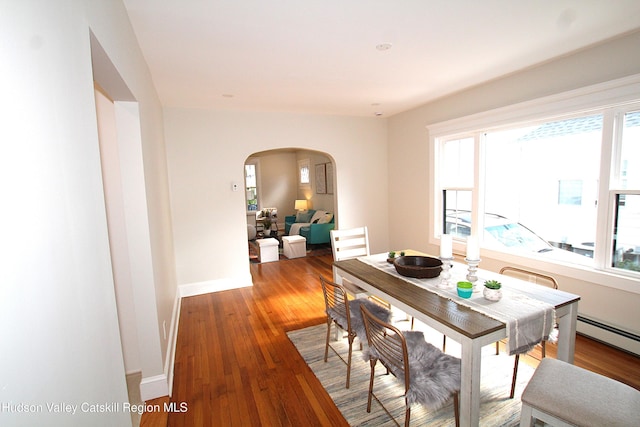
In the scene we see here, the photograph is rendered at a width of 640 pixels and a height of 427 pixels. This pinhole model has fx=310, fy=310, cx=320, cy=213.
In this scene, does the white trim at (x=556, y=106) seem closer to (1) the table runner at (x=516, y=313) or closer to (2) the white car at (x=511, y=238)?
(2) the white car at (x=511, y=238)

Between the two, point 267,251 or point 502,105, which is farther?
point 267,251

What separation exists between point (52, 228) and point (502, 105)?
4.00 m

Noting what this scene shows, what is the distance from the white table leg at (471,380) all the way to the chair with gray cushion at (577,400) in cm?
22

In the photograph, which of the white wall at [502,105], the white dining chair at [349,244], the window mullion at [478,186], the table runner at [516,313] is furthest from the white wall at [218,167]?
the table runner at [516,313]

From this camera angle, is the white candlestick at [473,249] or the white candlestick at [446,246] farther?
the white candlestick at [446,246]

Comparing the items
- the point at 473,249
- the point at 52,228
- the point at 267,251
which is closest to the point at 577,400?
the point at 473,249

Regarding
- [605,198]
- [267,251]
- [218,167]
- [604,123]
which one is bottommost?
[267,251]

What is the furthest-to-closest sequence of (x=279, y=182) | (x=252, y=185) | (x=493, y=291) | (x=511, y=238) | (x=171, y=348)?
(x=279, y=182)
(x=252, y=185)
(x=511, y=238)
(x=171, y=348)
(x=493, y=291)

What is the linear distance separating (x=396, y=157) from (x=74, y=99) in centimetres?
481

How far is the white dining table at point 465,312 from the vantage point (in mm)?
1571

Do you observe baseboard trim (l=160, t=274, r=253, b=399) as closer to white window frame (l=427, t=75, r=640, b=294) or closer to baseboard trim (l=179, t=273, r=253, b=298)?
baseboard trim (l=179, t=273, r=253, b=298)

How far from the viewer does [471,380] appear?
157 cm

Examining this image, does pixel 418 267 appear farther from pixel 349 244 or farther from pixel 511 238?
pixel 511 238

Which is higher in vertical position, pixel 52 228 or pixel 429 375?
pixel 52 228
